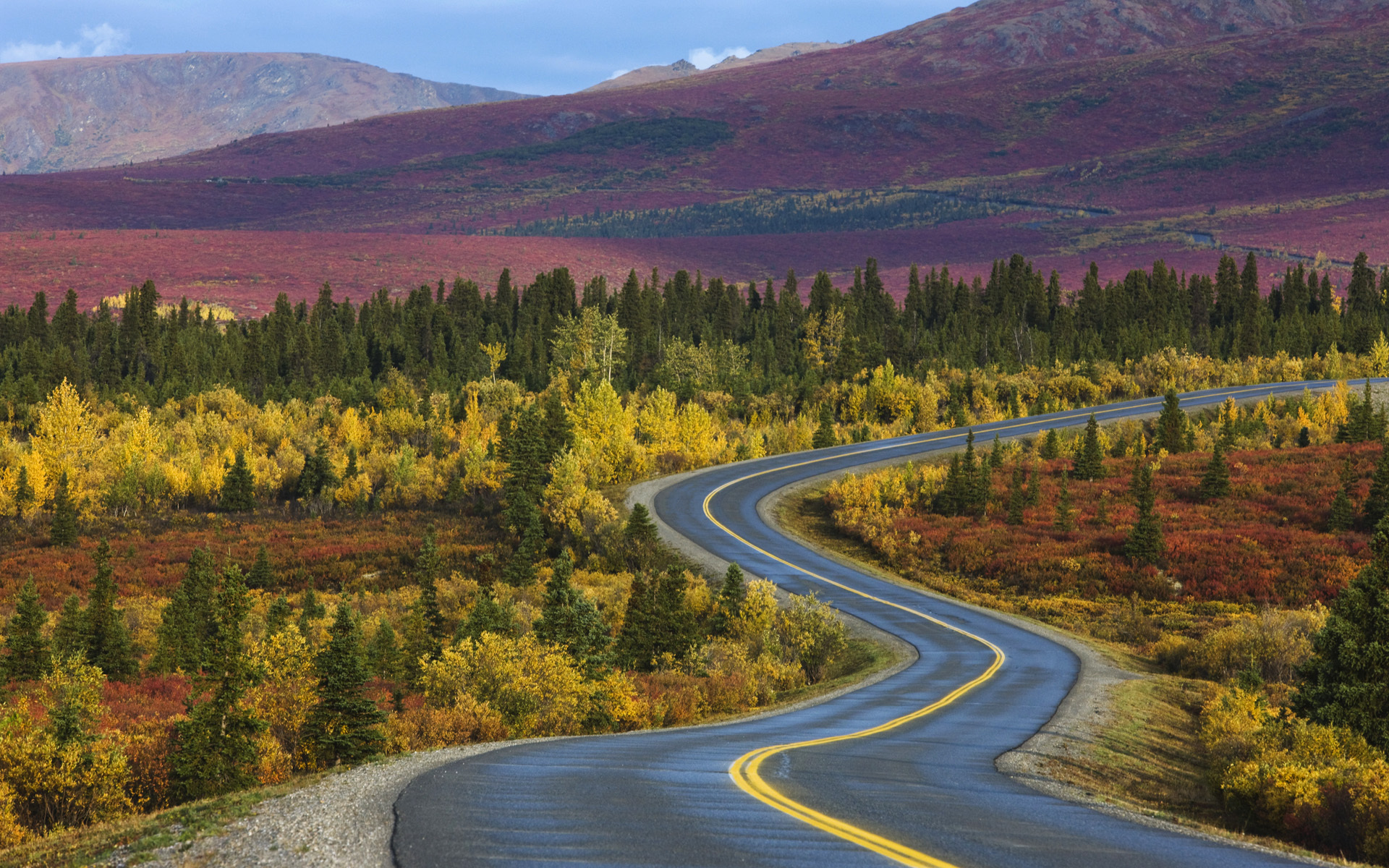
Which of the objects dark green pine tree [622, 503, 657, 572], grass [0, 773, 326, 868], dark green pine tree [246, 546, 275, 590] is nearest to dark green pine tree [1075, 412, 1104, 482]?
dark green pine tree [622, 503, 657, 572]

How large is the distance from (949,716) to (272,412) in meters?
75.4

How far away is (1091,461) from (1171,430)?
939 cm

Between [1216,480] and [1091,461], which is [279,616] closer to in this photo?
[1091,461]

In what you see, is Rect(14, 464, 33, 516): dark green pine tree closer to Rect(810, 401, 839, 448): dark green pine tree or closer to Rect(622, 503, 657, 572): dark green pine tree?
Rect(622, 503, 657, 572): dark green pine tree

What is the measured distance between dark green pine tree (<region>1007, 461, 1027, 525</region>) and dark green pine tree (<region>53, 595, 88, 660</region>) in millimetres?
37361

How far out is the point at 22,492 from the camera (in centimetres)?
6359

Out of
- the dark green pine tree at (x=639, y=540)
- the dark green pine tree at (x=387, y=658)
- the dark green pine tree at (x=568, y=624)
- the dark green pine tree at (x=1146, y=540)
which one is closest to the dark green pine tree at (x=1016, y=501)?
the dark green pine tree at (x=1146, y=540)

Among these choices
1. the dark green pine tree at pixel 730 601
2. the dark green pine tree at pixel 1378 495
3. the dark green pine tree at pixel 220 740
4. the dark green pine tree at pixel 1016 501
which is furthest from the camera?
the dark green pine tree at pixel 1016 501

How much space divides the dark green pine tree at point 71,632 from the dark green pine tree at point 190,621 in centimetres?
261

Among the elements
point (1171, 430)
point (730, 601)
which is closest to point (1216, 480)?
point (1171, 430)

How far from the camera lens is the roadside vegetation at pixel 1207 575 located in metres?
16.0

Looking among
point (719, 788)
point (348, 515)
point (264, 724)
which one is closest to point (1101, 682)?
point (719, 788)

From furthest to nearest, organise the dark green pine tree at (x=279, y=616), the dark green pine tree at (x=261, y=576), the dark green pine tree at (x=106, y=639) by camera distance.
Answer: the dark green pine tree at (x=261, y=576) → the dark green pine tree at (x=279, y=616) → the dark green pine tree at (x=106, y=639)

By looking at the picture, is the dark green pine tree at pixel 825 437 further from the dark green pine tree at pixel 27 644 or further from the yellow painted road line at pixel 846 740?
the dark green pine tree at pixel 27 644
